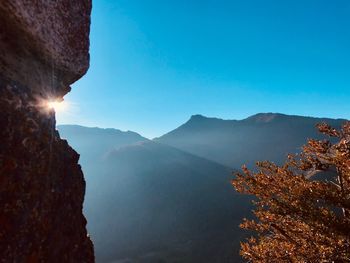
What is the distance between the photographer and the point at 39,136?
4297 millimetres

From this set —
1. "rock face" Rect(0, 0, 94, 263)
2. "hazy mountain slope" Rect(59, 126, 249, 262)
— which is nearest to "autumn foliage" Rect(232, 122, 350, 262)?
"rock face" Rect(0, 0, 94, 263)

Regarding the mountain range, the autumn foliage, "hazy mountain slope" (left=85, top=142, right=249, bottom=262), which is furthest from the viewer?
"hazy mountain slope" (left=85, top=142, right=249, bottom=262)

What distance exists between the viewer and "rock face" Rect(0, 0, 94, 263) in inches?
149

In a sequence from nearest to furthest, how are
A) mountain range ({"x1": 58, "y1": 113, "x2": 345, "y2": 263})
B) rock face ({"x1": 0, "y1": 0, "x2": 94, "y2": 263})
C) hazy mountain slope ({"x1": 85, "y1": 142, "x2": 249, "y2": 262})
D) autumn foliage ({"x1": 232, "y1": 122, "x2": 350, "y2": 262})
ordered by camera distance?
1. rock face ({"x1": 0, "y1": 0, "x2": 94, "y2": 263})
2. autumn foliage ({"x1": 232, "y1": 122, "x2": 350, "y2": 262})
3. mountain range ({"x1": 58, "y1": 113, "x2": 345, "y2": 263})
4. hazy mountain slope ({"x1": 85, "y1": 142, "x2": 249, "y2": 262})

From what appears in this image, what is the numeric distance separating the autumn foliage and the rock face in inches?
278

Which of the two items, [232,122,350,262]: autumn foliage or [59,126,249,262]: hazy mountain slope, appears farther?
[59,126,249,262]: hazy mountain slope

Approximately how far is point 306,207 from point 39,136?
8.33 meters

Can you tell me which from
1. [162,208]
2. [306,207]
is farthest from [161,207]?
[306,207]

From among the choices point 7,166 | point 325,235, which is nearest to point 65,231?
point 7,166

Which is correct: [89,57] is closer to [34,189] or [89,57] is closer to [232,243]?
[34,189]

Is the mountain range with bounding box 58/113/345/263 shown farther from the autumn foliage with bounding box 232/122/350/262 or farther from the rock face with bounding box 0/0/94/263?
the rock face with bounding box 0/0/94/263

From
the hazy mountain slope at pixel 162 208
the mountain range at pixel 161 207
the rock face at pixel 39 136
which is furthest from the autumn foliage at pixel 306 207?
the hazy mountain slope at pixel 162 208

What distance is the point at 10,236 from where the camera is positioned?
3664 mm

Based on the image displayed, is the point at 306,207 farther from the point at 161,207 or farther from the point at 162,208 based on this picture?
the point at 161,207
